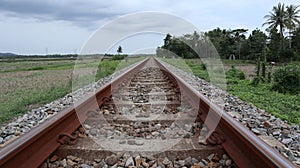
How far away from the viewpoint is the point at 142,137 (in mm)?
2656

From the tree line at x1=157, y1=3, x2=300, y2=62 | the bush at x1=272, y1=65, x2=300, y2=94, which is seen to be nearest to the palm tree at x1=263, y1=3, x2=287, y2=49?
the tree line at x1=157, y1=3, x2=300, y2=62

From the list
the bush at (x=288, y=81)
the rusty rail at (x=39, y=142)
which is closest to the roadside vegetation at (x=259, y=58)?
the bush at (x=288, y=81)

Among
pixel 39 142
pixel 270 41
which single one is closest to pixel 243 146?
pixel 39 142

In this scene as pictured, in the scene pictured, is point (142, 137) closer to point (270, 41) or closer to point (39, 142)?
point (39, 142)

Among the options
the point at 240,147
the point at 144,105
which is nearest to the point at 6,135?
the point at 144,105

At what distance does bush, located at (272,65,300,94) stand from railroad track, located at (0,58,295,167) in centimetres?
476

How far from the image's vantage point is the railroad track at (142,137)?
1.90 m

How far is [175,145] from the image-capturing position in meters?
2.36

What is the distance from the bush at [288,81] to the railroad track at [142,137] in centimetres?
476

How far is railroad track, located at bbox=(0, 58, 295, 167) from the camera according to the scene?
190 centimetres

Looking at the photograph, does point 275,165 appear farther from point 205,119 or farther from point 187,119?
point 187,119

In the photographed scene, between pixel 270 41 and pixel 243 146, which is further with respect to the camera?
pixel 270 41

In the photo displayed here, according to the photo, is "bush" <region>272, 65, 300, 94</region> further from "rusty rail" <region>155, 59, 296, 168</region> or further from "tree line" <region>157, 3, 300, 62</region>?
"tree line" <region>157, 3, 300, 62</region>

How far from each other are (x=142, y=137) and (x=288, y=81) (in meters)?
6.20
